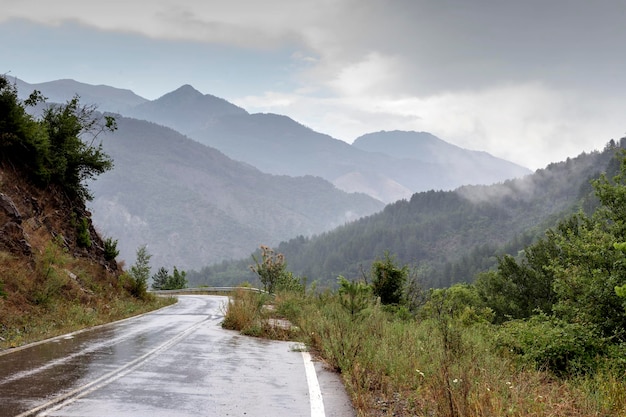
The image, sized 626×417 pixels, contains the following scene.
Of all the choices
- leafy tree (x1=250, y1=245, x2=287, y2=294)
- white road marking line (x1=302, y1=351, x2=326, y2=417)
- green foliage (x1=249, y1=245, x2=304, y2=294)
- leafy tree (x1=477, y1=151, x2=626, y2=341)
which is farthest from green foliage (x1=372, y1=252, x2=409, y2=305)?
white road marking line (x1=302, y1=351, x2=326, y2=417)

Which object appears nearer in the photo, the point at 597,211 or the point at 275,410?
the point at 275,410

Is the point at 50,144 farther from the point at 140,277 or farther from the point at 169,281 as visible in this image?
the point at 169,281

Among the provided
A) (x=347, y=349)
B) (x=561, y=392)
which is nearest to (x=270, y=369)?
(x=347, y=349)

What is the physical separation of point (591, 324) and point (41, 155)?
21.6 meters

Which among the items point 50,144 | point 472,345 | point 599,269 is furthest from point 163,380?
point 50,144

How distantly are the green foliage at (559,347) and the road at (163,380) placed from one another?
462cm

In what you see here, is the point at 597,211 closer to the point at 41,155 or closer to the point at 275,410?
the point at 275,410

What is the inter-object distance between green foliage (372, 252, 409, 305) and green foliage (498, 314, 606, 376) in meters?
11.5

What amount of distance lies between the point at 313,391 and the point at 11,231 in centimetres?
1387

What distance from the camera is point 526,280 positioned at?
45281 millimetres

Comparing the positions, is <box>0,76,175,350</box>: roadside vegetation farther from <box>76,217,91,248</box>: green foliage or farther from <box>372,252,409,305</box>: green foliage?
<box>372,252,409,305</box>: green foliage

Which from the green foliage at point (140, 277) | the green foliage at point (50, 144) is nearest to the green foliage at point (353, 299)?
the green foliage at point (50, 144)

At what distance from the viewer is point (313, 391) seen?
7391 mm

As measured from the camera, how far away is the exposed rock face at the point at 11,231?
16.3 meters
